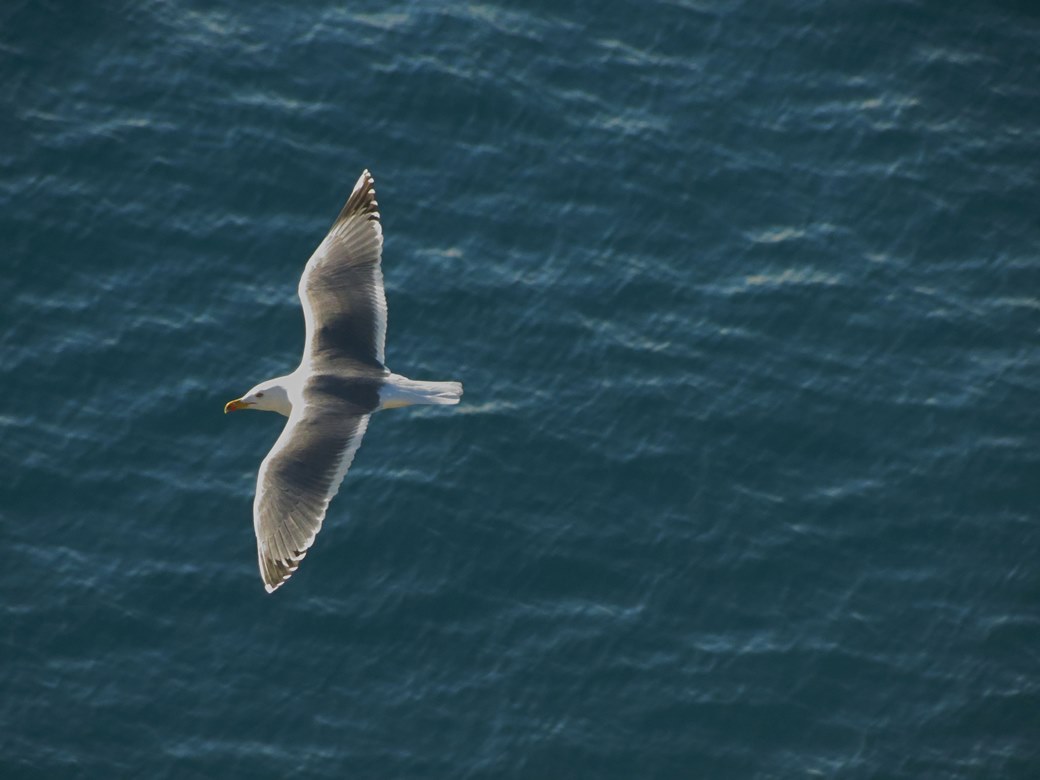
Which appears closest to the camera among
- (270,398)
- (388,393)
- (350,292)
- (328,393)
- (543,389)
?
(388,393)

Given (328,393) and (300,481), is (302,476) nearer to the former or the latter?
(300,481)

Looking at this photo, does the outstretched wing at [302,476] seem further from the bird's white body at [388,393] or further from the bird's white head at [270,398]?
the bird's white head at [270,398]

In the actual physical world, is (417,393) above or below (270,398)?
above

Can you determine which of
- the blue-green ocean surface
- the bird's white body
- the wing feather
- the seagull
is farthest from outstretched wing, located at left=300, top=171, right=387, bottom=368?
the blue-green ocean surface

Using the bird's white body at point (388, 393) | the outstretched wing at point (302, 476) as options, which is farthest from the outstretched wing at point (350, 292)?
the outstretched wing at point (302, 476)

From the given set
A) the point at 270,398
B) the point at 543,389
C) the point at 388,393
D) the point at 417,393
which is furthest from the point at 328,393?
the point at 543,389

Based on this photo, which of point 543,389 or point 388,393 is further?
point 543,389
